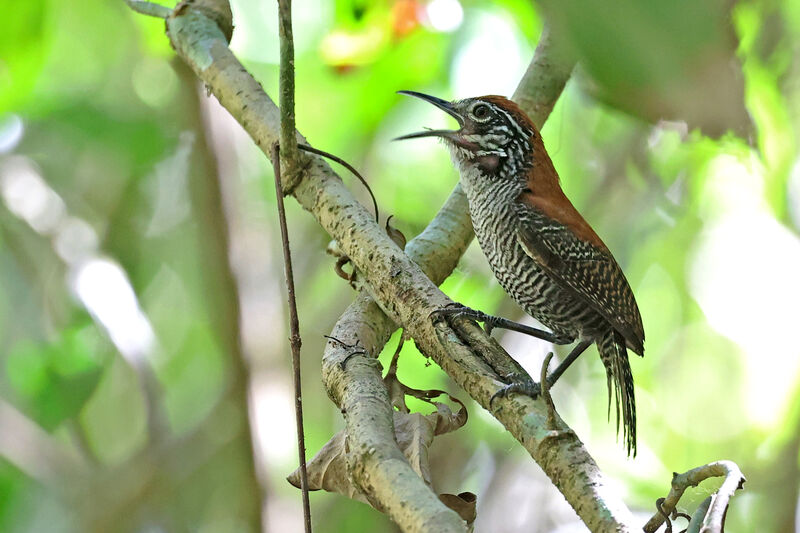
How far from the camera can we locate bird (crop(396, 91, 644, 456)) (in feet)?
9.94

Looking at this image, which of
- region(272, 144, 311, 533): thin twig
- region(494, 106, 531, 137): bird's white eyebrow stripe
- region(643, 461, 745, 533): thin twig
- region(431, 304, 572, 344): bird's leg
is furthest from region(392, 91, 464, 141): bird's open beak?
region(643, 461, 745, 533): thin twig

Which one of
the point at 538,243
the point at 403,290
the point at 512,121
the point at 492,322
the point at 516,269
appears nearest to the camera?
the point at 403,290

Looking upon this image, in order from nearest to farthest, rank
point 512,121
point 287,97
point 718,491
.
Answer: point 718,491 → point 287,97 → point 512,121

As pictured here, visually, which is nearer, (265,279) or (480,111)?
(480,111)

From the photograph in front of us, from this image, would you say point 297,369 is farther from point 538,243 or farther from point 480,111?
point 480,111

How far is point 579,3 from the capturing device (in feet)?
1.36

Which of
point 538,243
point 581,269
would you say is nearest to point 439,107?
point 538,243

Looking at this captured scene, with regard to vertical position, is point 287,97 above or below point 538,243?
below

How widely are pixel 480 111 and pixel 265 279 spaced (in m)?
1.79

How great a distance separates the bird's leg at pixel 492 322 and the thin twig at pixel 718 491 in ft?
2.25

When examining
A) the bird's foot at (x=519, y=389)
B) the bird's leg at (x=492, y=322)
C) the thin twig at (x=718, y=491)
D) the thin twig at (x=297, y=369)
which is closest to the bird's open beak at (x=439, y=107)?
the bird's leg at (x=492, y=322)

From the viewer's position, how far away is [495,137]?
3305 mm

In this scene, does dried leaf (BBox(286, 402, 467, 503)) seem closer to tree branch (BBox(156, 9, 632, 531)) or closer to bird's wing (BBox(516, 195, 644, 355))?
tree branch (BBox(156, 9, 632, 531))

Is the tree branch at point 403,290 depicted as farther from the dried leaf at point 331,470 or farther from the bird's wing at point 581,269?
the bird's wing at point 581,269
